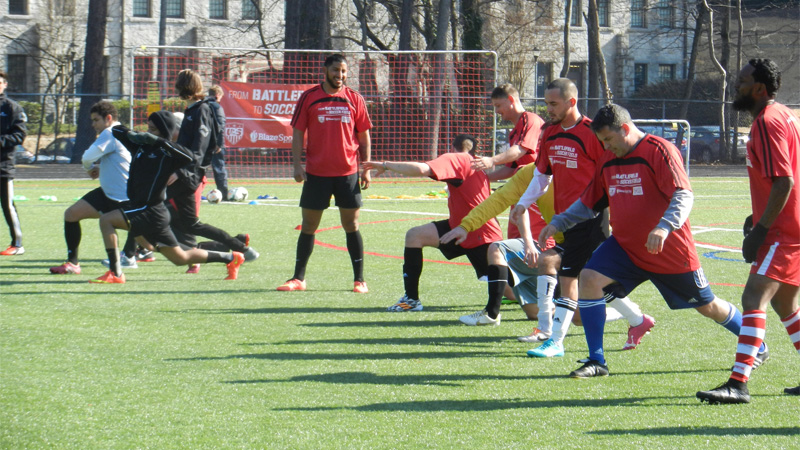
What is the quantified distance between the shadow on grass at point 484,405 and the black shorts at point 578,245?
139cm

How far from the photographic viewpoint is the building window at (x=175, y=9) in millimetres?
51312

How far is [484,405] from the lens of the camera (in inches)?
199

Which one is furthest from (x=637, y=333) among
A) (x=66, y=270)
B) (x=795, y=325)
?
(x=66, y=270)

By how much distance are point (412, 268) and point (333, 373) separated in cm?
224

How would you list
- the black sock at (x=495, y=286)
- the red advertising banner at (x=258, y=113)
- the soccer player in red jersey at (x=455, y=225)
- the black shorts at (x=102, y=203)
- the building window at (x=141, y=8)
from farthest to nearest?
the building window at (x=141, y=8), the red advertising banner at (x=258, y=113), the black shorts at (x=102, y=203), the soccer player in red jersey at (x=455, y=225), the black sock at (x=495, y=286)

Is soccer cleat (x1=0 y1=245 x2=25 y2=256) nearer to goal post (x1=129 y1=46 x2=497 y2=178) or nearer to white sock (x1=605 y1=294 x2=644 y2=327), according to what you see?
white sock (x1=605 y1=294 x2=644 y2=327)

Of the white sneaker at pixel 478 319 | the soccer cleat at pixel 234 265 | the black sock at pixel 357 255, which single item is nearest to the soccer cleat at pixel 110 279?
the soccer cleat at pixel 234 265

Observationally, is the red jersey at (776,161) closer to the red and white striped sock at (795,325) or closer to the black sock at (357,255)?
the red and white striped sock at (795,325)

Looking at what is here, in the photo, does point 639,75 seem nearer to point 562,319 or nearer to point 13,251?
point 13,251

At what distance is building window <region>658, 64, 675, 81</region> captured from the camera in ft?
196

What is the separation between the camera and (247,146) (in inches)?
902

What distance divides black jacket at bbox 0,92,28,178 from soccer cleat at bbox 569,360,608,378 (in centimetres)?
780

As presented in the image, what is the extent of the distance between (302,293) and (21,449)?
4641 mm

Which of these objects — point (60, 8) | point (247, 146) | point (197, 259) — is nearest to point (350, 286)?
point (197, 259)
